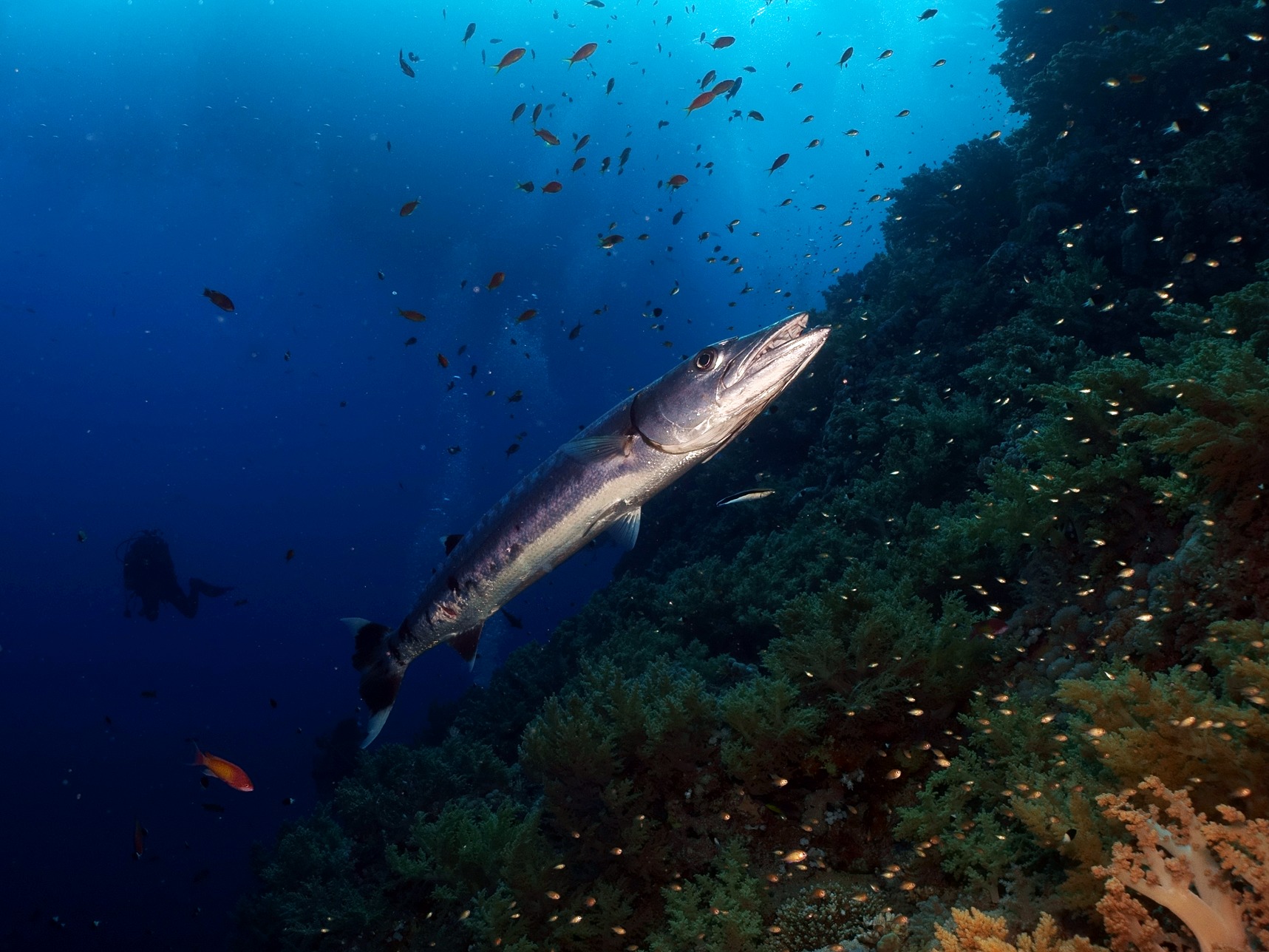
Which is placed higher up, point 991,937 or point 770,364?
point 770,364

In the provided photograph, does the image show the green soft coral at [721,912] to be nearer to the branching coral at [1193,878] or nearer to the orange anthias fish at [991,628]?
the branching coral at [1193,878]

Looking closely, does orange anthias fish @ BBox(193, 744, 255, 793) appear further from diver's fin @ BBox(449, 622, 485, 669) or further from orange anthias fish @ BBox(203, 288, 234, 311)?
orange anthias fish @ BBox(203, 288, 234, 311)

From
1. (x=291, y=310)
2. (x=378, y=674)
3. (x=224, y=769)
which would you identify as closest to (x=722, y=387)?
(x=378, y=674)

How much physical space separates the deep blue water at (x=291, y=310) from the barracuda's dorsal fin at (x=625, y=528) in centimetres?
2951

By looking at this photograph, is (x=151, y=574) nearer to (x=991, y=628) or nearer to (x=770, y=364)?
(x=770, y=364)

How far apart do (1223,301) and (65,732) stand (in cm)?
8725

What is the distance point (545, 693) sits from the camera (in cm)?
1165

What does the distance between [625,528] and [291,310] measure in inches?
3377

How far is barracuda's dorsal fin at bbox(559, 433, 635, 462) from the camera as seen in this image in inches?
118

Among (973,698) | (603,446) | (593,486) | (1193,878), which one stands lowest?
(973,698)

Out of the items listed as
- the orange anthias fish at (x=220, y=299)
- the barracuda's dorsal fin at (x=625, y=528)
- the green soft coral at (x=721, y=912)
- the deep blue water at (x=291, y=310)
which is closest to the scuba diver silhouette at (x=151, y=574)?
the deep blue water at (x=291, y=310)

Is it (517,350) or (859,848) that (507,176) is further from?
(859,848)

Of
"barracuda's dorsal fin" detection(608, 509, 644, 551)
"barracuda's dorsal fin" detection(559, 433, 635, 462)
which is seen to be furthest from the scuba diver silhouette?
"barracuda's dorsal fin" detection(559, 433, 635, 462)

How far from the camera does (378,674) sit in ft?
13.4
